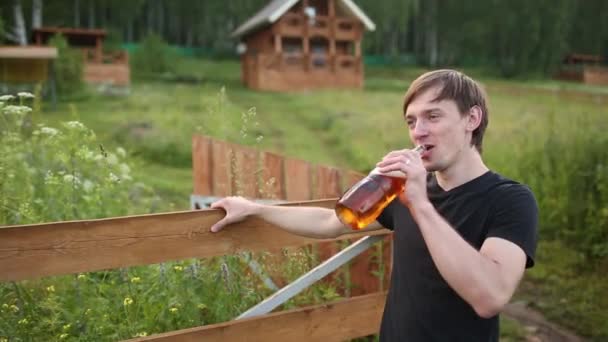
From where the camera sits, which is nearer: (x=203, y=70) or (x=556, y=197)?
(x=556, y=197)

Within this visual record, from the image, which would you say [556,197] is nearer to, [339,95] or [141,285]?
[141,285]

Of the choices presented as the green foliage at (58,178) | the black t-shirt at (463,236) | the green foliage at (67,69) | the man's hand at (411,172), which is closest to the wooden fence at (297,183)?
the green foliage at (58,178)

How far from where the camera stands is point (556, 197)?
22.5 ft

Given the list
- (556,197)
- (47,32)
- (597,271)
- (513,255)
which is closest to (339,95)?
(47,32)

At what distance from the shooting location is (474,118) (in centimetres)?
180

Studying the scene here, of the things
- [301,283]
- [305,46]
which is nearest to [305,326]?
[301,283]

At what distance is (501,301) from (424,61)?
139 feet

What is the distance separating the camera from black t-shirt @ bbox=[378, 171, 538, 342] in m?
1.65

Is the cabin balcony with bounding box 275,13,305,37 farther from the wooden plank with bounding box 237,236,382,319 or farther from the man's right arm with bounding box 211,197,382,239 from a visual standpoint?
the man's right arm with bounding box 211,197,382,239

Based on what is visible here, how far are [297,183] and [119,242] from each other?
2.27 meters

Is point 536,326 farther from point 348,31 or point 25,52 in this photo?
point 348,31

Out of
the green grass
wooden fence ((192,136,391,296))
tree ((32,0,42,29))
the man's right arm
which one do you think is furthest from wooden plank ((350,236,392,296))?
tree ((32,0,42,29))

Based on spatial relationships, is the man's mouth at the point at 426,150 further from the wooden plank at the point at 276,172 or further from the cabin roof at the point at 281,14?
the cabin roof at the point at 281,14

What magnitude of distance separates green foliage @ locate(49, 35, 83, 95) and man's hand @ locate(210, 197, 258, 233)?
16740 mm
